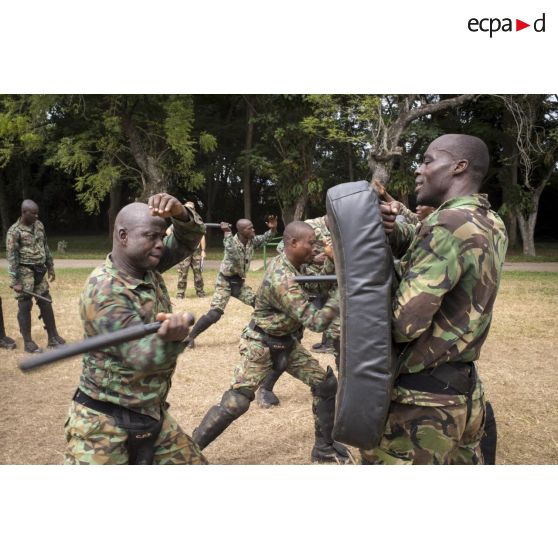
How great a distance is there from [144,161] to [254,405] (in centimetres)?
1589

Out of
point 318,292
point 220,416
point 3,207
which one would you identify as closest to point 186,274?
point 318,292

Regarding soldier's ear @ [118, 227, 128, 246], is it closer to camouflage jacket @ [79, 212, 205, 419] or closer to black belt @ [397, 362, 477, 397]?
camouflage jacket @ [79, 212, 205, 419]

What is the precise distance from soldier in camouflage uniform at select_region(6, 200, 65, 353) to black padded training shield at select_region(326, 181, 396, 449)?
6229mm

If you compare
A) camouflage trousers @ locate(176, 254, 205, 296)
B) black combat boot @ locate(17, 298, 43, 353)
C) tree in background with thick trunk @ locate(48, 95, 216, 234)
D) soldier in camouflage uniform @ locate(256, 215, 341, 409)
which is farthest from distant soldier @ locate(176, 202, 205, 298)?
tree in background with thick trunk @ locate(48, 95, 216, 234)

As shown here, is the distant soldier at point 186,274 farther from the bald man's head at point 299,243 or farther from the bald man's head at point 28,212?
the bald man's head at point 299,243

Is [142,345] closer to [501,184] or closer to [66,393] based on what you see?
[66,393]

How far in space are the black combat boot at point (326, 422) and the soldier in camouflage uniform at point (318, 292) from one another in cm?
61

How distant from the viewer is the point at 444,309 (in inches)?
97.5

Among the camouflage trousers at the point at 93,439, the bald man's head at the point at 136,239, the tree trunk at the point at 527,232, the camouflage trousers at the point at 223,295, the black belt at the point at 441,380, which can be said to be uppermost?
the bald man's head at the point at 136,239

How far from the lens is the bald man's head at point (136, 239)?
2816mm

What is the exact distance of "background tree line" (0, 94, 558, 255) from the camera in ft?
61.5

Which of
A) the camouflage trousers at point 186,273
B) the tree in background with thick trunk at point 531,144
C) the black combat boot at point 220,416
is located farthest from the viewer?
the tree in background with thick trunk at point 531,144

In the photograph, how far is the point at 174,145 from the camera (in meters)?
19.1

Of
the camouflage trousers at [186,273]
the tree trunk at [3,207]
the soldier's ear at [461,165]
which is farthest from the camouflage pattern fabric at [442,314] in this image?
the tree trunk at [3,207]
